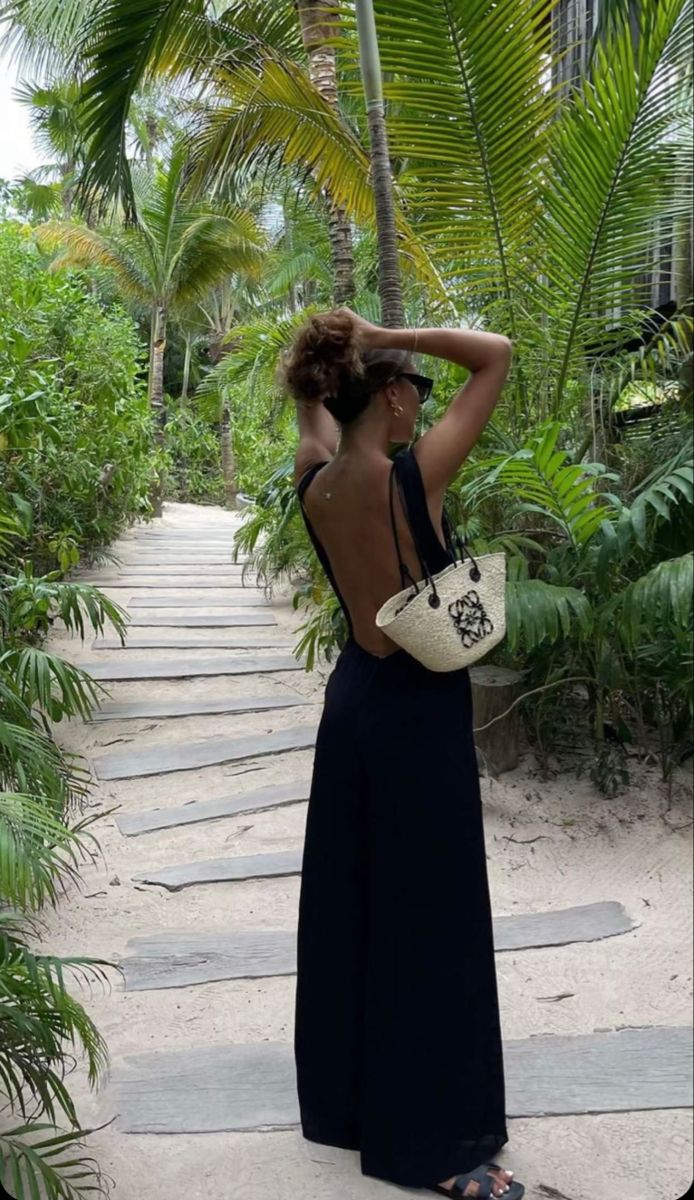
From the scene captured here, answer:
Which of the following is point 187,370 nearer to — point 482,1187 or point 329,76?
point 329,76

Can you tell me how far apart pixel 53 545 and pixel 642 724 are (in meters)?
1.26

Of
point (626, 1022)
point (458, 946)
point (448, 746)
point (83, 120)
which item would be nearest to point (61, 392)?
point (83, 120)

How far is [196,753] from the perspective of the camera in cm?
139

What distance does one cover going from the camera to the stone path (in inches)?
41.1

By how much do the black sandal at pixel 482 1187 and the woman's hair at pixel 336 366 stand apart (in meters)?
0.95

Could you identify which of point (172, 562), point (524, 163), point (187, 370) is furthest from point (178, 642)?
point (524, 163)

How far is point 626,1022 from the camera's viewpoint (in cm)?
98

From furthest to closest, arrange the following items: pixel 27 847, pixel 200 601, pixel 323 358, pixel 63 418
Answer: pixel 63 418
pixel 200 601
pixel 27 847
pixel 323 358

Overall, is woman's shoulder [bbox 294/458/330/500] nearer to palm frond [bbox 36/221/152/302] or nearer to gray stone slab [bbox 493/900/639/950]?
palm frond [bbox 36/221/152/302]

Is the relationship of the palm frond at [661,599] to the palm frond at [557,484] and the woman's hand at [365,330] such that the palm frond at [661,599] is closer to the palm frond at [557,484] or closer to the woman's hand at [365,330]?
the palm frond at [557,484]

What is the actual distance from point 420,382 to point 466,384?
0.06 meters

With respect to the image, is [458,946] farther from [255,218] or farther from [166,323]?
[255,218]

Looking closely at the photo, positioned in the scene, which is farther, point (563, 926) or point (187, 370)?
point (187, 370)

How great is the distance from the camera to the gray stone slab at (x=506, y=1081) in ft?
3.20
